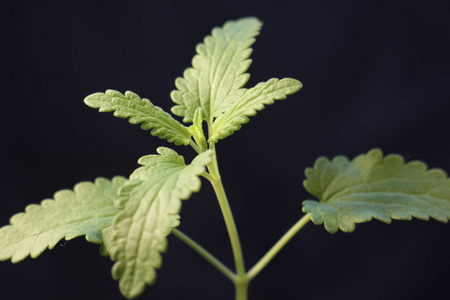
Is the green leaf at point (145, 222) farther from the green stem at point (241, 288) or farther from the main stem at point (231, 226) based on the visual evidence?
the green stem at point (241, 288)

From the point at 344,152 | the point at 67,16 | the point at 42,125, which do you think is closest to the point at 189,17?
the point at 67,16

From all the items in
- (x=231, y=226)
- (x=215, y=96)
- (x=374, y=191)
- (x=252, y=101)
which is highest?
(x=215, y=96)

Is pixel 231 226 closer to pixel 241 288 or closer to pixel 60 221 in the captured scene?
pixel 241 288

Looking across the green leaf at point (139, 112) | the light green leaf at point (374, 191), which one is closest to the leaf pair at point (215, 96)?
the green leaf at point (139, 112)

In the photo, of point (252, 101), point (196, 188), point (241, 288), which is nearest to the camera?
point (196, 188)

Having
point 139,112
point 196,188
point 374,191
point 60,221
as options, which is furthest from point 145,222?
point 374,191

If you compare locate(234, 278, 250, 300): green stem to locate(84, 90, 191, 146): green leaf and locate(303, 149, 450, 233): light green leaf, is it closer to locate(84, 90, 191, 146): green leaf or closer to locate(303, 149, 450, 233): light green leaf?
locate(303, 149, 450, 233): light green leaf

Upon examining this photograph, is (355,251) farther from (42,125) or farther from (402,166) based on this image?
(42,125)

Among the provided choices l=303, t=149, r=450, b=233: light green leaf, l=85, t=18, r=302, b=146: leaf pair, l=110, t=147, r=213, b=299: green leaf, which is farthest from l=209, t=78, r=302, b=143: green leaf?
l=303, t=149, r=450, b=233: light green leaf
